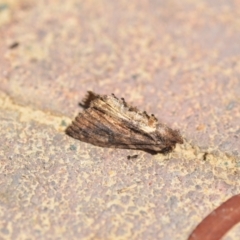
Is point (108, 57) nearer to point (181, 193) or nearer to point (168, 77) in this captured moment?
point (168, 77)

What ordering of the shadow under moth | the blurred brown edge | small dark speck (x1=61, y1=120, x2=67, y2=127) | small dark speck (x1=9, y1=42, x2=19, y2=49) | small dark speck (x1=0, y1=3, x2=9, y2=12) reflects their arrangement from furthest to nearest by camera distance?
1. small dark speck (x1=0, y1=3, x2=9, y2=12)
2. small dark speck (x1=9, y1=42, x2=19, y2=49)
3. small dark speck (x1=61, y1=120, x2=67, y2=127)
4. the shadow under moth
5. the blurred brown edge

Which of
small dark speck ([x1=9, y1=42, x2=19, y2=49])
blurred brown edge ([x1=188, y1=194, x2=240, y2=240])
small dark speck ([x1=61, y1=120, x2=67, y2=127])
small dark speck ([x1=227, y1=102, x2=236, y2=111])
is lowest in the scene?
small dark speck ([x1=61, y1=120, x2=67, y2=127])

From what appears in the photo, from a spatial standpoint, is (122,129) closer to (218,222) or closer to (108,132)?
(108,132)

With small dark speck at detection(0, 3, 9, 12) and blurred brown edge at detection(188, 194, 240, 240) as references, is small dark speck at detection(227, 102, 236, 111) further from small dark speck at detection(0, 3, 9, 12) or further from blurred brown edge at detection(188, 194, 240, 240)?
small dark speck at detection(0, 3, 9, 12)

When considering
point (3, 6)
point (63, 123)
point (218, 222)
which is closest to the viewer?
point (218, 222)

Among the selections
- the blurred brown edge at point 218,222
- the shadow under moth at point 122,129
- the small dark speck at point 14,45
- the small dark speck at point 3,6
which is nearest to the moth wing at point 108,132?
the shadow under moth at point 122,129

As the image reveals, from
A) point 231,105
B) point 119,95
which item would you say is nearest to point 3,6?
point 119,95

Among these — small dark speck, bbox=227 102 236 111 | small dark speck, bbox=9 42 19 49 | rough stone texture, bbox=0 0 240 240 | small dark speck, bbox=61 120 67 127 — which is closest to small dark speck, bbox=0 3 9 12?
rough stone texture, bbox=0 0 240 240
